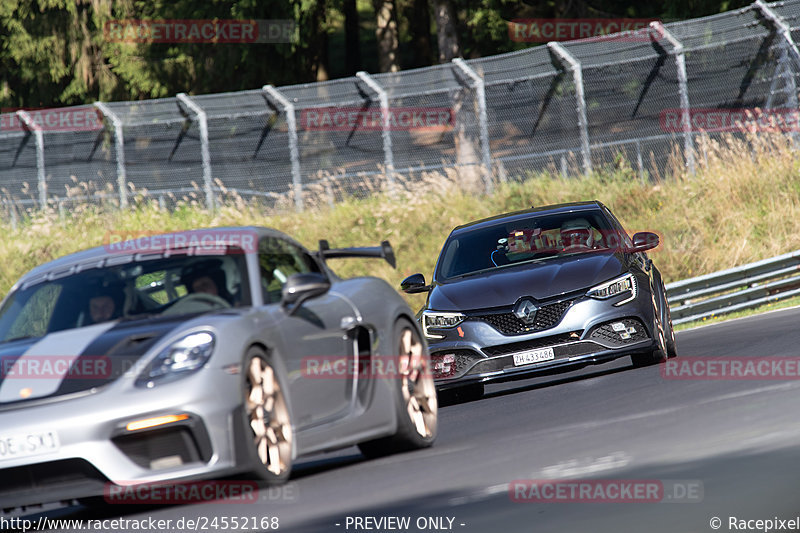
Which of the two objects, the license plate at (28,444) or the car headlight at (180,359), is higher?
the car headlight at (180,359)

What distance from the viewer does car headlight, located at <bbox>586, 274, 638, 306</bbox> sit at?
40.5ft

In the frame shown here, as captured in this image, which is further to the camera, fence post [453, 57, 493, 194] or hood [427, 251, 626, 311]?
fence post [453, 57, 493, 194]

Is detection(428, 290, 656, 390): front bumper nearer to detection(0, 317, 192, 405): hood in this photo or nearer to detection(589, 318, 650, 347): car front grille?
detection(589, 318, 650, 347): car front grille

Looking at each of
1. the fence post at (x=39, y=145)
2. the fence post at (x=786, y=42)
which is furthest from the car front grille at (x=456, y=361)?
the fence post at (x=39, y=145)

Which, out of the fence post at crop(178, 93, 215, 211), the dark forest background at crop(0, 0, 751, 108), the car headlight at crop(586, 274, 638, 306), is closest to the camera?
the car headlight at crop(586, 274, 638, 306)

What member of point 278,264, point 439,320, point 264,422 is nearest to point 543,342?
point 439,320

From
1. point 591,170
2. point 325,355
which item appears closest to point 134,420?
point 325,355

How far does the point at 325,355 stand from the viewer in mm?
8094

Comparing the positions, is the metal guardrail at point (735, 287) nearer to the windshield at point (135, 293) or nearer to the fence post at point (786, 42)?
the fence post at point (786, 42)

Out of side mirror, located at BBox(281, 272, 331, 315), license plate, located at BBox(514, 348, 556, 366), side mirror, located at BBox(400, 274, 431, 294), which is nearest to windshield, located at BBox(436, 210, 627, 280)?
side mirror, located at BBox(400, 274, 431, 294)

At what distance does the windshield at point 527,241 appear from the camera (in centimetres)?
1344

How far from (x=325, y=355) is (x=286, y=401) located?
25.2 inches

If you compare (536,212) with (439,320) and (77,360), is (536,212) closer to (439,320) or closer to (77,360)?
(439,320)

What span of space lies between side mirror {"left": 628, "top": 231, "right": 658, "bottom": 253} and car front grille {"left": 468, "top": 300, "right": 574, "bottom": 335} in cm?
123
